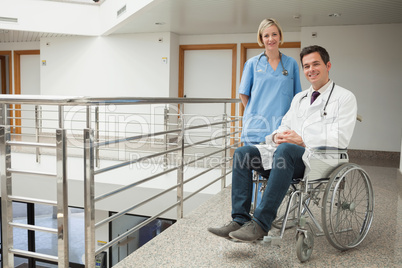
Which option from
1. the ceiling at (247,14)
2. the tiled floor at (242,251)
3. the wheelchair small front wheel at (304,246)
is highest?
the ceiling at (247,14)

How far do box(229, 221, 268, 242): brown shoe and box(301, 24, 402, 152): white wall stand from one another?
497 cm

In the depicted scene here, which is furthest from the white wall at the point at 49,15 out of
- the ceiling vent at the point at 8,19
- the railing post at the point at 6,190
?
the railing post at the point at 6,190

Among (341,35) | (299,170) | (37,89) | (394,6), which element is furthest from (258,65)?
(37,89)

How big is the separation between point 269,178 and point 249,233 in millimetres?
280

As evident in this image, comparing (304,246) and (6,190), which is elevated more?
(6,190)

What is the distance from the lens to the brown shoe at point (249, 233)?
1.76 m

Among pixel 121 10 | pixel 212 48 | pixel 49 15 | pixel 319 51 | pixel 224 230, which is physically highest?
pixel 49 15

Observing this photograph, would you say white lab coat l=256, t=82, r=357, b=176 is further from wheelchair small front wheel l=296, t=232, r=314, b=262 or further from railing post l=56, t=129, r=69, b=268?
railing post l=56, t=129, r=69, b=268

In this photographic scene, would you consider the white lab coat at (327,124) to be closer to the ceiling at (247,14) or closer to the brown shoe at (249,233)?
the brown shoe at (249,233)

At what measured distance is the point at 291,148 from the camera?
6.12ft

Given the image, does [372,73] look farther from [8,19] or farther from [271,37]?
[8,19]

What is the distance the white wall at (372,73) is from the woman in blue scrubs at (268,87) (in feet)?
13.5

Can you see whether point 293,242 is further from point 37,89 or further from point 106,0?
point 37,89

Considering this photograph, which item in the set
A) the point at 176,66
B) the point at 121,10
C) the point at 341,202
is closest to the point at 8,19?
the point at 121,10
